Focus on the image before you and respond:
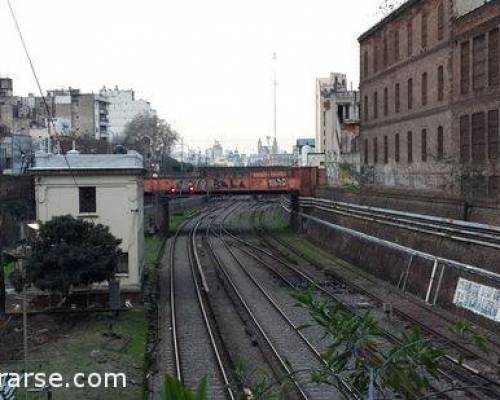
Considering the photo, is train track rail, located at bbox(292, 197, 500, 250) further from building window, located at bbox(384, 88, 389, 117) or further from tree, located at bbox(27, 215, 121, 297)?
tree, located at bbox(27, 215, 121, 297)

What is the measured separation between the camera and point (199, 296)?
1133 inches

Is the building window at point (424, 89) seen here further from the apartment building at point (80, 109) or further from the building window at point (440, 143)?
A: the apartment building at point (80, 109)

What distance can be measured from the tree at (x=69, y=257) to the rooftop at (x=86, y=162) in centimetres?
352

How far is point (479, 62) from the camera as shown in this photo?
33.9 meters

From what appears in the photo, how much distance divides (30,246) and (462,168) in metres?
20.4

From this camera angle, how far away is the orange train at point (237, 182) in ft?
177

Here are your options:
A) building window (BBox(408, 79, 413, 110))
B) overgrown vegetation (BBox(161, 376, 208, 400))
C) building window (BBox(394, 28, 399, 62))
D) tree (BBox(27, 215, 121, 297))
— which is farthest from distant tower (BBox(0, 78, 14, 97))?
overgrown vegetation (BBox(161, 376, 208, 400))

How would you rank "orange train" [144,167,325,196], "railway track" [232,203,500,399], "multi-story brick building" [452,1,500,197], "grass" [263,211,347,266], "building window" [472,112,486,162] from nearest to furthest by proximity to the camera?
"railway track" [232,203,500,399], "multi-story brick building" [452,1,500,197], "building window" [472,112,486,162], "grass" [263,211,347,266], "orange train" [144,167,325,196]

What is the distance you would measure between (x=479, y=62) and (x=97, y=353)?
2270 centimetres

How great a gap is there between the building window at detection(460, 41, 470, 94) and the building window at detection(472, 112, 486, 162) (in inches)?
74.6

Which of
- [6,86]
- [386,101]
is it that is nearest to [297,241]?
[386,101]

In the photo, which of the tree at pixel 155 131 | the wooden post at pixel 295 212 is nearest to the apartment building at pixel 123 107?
the tree at pixel 155 131

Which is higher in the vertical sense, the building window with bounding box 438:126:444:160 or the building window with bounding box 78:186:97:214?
the building window with bounding box 438:126:444:160

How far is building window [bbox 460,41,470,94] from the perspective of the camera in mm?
35406
